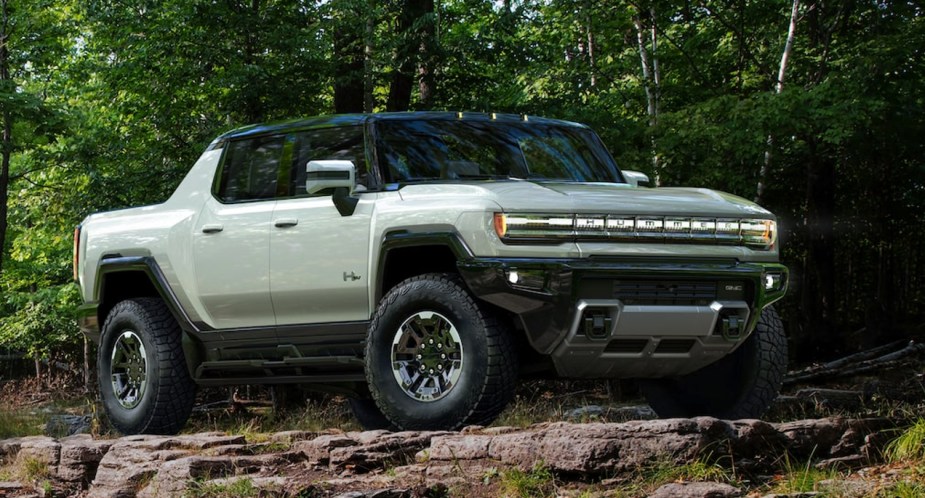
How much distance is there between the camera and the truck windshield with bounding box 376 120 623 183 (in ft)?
25.2

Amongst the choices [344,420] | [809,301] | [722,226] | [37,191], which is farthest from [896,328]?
[37,191]

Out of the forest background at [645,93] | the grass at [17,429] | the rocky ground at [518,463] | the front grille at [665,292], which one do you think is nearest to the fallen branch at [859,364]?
the forest background at [645,93]

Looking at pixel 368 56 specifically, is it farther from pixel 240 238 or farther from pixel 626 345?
pixel 626 345

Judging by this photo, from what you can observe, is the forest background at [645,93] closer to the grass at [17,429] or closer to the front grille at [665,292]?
the grass at [17,429]

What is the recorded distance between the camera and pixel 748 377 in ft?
24.5

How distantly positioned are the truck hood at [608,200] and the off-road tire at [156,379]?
2501 millimetres

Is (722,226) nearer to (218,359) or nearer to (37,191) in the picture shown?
(218,359)

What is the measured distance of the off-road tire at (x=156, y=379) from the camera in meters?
8.68

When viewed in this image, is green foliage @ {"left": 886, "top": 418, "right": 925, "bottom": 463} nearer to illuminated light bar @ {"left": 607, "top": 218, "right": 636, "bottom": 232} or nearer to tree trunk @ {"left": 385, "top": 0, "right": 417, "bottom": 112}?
illuminated light bar @ {"left": 607, "top": 218, "right": 636, "bottom": 232}

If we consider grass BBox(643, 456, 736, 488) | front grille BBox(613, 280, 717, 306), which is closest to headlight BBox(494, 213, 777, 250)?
front grille BBox(613, 280, 717, 306)

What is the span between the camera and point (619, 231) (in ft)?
21.9

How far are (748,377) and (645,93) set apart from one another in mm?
11771

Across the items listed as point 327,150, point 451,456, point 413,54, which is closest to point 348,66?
point 413,54

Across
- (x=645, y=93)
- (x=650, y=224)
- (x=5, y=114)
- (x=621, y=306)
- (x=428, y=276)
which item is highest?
(x=5, y=114)
